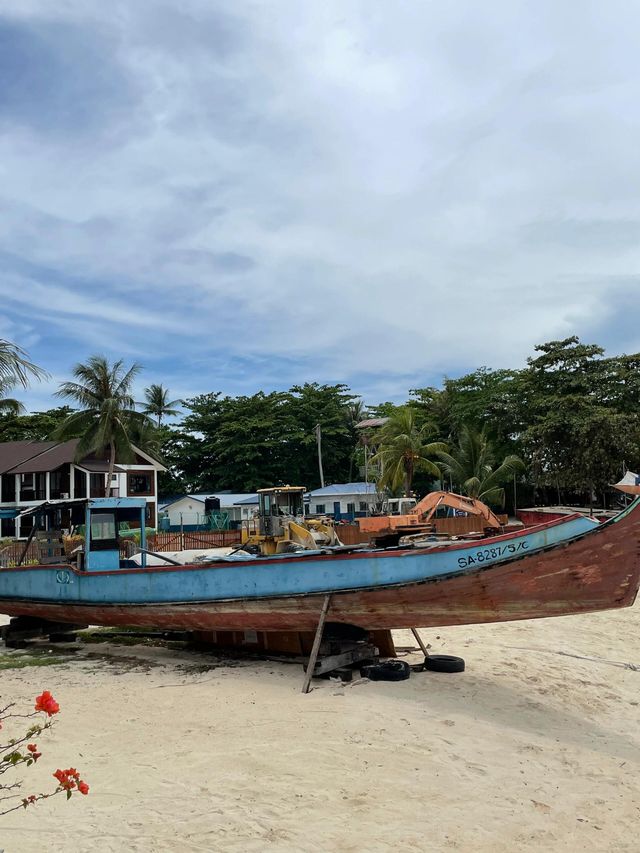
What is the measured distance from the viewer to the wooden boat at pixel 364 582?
8.23 meters

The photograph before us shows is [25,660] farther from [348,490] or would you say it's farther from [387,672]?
[348,490]

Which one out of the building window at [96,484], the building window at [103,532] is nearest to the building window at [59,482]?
the building window at [96,484]

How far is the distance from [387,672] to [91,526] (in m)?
5.83

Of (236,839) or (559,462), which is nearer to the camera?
(236,839)

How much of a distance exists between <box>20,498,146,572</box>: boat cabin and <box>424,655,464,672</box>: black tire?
5.45 metres

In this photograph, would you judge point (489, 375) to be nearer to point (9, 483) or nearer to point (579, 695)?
point (9, 483)

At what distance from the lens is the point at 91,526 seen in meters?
12.0

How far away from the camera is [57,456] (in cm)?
3653

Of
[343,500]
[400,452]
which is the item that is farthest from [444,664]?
[343,500]

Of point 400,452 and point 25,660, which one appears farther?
point 400,452

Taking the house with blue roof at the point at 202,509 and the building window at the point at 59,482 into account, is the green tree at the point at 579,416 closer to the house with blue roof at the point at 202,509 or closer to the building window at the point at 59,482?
the house with blue roof at the point at 202,509

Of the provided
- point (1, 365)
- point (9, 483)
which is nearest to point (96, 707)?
point (1, 365)

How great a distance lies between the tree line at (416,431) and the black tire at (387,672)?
11.4 m

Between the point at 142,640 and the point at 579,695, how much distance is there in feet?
24.8
